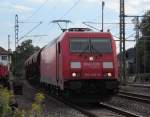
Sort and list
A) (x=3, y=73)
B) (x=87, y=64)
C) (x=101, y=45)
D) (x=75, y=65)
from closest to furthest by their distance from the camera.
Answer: (x=75, y=65), (x=87, y=64), (x=101, y=45), (x=3, y=73)

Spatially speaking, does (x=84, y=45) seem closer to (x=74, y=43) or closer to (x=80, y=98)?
(x=74, y=43)

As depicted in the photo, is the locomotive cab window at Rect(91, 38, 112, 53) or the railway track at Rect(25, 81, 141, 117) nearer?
the railway track at Rect(25, 81, 141, 117)

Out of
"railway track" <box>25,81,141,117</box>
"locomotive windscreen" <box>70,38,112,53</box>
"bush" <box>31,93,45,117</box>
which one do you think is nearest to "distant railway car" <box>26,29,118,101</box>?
"locomotive windscreen" <box>70,38,112,53</box>

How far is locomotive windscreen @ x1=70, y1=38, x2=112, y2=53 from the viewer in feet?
66.5

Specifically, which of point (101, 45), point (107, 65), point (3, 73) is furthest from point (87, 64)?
point (3, 73)

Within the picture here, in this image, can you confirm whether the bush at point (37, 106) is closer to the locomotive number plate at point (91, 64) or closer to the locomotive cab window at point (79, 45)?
the locomotive number plate at point (91, 64)

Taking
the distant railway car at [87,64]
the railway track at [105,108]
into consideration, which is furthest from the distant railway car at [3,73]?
the distant railway car at [87,64]

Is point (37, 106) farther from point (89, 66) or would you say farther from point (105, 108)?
point (89, 66)

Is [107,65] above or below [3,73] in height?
above

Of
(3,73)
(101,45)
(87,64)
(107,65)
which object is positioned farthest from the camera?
(3,73)

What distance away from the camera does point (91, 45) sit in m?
20.4

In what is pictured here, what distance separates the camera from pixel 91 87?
19938 mm

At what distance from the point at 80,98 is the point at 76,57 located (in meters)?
1.63

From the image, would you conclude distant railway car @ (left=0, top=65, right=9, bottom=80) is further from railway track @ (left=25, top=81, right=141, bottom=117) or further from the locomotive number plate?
the locomotive number plate
